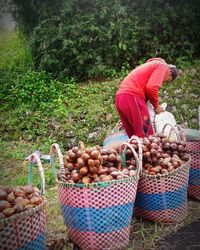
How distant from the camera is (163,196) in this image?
357cm

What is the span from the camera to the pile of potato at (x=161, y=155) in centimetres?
367

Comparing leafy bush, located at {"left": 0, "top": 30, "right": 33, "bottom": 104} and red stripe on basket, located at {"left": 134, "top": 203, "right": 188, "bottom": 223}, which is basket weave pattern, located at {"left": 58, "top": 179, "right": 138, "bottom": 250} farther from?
leafy bush, located at {"left": 0, "top": 30, "right": 33, "bottom": 104}

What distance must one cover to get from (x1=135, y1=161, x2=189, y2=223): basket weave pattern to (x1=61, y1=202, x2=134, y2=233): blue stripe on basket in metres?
0.45

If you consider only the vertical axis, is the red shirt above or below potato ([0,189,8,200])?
above

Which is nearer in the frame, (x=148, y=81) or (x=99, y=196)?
(x=99, y=196)

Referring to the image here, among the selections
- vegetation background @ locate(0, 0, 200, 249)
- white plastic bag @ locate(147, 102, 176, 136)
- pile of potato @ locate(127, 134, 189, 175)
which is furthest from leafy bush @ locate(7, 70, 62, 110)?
pile of potato @ locate(127, 134, 189, 175)

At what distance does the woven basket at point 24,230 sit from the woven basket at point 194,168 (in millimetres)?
2058

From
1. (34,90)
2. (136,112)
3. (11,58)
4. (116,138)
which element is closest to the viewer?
(136,112)

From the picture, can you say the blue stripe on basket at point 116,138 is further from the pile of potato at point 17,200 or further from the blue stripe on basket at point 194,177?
the pile of potato at point 17,200

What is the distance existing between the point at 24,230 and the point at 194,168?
227cm

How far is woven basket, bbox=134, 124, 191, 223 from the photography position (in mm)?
3556

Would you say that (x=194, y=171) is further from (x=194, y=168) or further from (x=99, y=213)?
(x=99, y=213)

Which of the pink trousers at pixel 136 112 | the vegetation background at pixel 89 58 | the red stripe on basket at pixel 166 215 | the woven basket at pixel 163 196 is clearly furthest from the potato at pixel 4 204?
the vegetation background at pixel 89 58

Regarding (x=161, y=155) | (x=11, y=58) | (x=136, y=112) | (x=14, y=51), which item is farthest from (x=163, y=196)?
(x=14, y=51)
